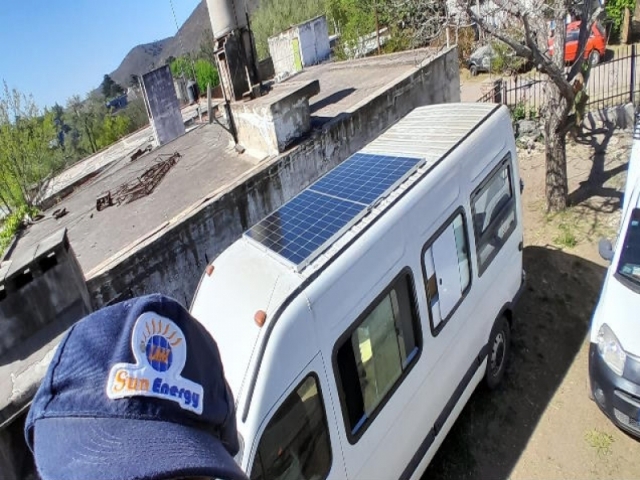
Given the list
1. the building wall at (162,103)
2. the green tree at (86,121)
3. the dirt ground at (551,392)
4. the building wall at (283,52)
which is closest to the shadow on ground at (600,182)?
the dirt ground at (551,392)

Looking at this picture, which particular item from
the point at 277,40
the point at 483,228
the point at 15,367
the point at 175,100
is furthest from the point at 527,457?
the point at 277,40

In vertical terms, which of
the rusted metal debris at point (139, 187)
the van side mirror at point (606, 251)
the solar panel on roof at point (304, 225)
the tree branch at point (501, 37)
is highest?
the tree branch at point (501, 37)

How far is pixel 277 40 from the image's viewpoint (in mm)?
23578

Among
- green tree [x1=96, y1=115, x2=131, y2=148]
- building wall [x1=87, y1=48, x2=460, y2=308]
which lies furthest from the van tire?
green tree [x1=96, y1=115, x2=131, y2=148]

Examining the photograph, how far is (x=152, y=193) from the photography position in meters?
10.1

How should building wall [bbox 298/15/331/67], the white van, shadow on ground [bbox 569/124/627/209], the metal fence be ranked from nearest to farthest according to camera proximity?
the white van < shadow on ground [bbox 569/124/627/209] < the metal fence < building wall [bbox 298/15/331/67]

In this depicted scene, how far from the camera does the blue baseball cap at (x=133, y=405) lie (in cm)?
89

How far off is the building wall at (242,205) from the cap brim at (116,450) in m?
5.86

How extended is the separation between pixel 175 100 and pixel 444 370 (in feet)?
46.7

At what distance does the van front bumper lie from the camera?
424 centimetres

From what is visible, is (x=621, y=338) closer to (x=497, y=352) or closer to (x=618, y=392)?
(x=618, y=392)

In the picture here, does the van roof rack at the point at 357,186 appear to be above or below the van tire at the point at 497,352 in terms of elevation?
above

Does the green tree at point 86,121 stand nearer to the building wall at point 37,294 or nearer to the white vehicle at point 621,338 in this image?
the building wall at point 37,294

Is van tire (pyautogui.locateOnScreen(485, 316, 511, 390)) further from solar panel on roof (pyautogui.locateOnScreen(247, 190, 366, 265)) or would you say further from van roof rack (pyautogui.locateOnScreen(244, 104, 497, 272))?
solar panel on roof (pyautogui.locateOnScreen(247, 190, 366, 265))
